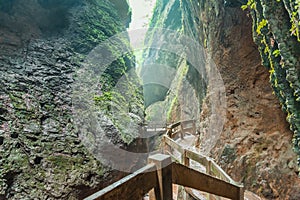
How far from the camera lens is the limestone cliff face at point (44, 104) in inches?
130

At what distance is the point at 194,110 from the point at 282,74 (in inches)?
402

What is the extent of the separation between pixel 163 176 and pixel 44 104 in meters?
4.19

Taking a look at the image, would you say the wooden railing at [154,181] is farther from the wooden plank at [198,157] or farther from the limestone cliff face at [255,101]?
the limestone cliff face at [255,101]

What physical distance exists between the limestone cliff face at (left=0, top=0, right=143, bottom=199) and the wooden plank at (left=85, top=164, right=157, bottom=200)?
268cm

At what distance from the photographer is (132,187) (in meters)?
1.07

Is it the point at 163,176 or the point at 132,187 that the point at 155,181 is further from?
the point at 132,187

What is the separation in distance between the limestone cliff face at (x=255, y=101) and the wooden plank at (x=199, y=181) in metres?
2.05

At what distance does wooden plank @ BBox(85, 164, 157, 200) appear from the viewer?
956 mm

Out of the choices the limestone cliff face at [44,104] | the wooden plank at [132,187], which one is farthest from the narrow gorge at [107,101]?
the wooden plank at [132,187]

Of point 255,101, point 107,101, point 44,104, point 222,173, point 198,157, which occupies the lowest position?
point 222,173

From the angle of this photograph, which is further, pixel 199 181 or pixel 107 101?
pixel 107 101

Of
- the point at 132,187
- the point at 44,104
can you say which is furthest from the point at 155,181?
the point at 44,104

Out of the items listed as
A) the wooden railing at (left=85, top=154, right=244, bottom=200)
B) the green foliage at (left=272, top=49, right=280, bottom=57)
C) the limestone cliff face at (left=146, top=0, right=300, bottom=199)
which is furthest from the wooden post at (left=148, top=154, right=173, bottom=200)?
the green foliage at (left=272, top=49, right=280, bottom=57)

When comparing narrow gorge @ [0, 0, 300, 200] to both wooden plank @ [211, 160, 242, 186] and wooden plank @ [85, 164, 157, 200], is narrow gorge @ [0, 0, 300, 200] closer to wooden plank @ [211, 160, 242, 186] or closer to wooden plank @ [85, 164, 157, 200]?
wooden plank @ [211, 160, 242, 186]
